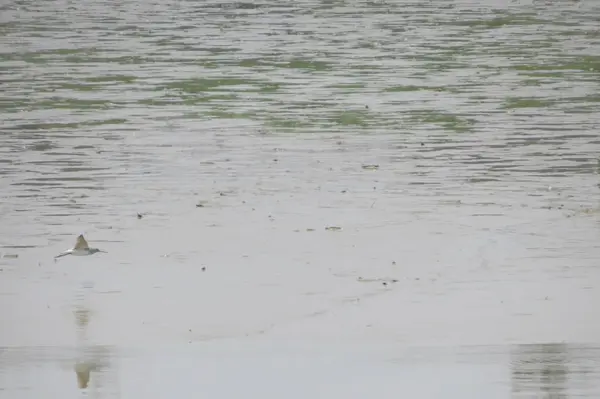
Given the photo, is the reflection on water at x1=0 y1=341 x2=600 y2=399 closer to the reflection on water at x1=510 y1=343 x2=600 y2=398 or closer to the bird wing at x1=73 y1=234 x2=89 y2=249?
the reflection on water at x1=510 y1=343 x2=600 y2=398

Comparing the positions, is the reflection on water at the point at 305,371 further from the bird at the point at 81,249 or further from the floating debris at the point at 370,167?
the floating debris at the point at 370,167

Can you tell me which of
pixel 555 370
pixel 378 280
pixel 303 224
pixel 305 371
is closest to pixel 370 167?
pixel 303 224

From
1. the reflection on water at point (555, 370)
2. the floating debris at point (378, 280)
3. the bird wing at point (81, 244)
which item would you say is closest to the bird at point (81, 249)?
the bird wing at point (81, 244)

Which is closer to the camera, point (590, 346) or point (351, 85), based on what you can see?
point (590, 346)

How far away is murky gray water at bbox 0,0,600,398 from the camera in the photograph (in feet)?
29.9

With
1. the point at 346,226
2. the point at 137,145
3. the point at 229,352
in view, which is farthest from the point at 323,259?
the point at 137,145

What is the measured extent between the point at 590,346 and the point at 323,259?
3294 mm

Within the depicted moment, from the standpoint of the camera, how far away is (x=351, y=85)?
77.2 feet

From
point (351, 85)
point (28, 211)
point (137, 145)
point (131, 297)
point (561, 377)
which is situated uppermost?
point (351, 85)

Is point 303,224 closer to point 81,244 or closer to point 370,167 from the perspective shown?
point 81,244

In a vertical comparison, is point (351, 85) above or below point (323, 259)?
above

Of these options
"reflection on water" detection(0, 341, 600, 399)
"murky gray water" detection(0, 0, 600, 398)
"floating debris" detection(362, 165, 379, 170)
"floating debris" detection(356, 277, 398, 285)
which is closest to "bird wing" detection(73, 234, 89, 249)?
"murky gray water" detection(0, 0, 600, 398)

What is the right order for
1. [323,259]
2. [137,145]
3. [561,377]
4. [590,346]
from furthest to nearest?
[137,145] → [323,259] → [590,346] → [561,377]

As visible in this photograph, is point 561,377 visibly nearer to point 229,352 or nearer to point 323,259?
point 229,352
